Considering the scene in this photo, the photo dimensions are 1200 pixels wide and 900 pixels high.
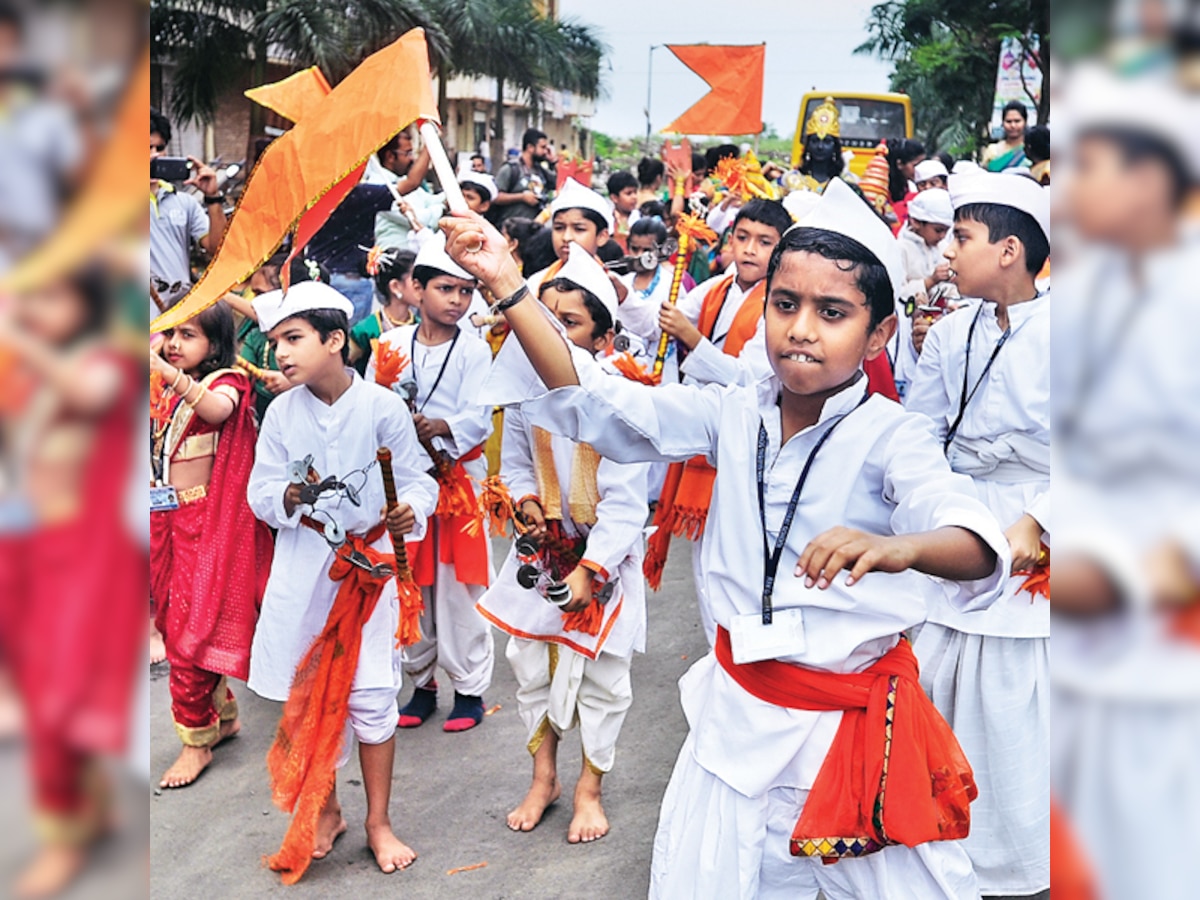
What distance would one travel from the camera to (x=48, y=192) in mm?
616

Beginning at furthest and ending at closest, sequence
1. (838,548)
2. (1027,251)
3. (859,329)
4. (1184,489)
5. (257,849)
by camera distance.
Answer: (257,849) → (1027,251) → (859,329) → (838,548) → (1184,489)

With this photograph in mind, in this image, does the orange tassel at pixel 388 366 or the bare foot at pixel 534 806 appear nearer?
the bare foot at pixel 534 806

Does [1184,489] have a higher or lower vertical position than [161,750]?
higher

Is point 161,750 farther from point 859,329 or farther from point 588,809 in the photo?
point 859,329

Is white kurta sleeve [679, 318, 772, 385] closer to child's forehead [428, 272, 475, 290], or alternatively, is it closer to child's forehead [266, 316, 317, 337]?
child's forehead [428, 272, 475, 290]

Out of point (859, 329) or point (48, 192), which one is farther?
point (859, 329)

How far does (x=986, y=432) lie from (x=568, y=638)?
141cm

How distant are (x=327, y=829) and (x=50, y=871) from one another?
10.9 feet

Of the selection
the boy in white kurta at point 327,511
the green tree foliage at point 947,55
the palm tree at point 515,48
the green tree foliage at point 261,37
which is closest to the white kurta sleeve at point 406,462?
the boy in white kurta at point 327,511

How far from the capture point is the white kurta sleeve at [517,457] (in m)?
3.95

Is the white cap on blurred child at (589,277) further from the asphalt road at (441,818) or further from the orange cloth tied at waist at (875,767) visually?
the orange cloth tied at waist at (875,767)

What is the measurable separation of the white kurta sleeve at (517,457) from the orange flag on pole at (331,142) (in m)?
1.69

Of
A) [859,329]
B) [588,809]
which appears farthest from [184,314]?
[588,809]

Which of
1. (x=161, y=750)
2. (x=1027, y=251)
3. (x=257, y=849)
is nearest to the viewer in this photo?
(x=1027, y=251)
